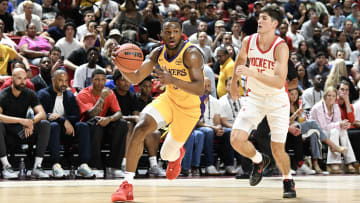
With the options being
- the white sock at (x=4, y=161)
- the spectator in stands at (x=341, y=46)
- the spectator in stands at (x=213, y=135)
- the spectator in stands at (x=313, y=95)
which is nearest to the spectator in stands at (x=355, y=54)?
the spectator in stands at (x=341, y=46)

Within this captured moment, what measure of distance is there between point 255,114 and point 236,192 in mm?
859

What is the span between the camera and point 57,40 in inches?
443

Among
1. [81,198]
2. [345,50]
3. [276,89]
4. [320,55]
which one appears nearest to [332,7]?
[345,50]

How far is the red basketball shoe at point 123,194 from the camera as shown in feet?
15.4

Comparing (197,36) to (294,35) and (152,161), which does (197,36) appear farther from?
(152,161)

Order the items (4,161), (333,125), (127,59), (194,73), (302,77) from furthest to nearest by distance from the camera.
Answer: (302,77) → (333,125) → (4,161) → (127,59) → (194,73)

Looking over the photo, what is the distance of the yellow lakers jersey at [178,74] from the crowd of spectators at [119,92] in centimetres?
74

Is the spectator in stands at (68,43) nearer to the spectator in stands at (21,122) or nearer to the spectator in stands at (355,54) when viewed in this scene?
the spectator in stands at (21,122)

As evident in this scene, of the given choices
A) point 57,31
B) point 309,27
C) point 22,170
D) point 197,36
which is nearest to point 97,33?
point 57,31

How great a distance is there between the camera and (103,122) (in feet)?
27.3

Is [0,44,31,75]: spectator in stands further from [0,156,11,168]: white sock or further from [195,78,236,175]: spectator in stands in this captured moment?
[195,78,236,175]: spectator in stands

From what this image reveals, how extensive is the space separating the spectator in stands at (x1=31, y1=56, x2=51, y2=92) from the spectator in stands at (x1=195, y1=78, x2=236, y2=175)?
2.59 meters

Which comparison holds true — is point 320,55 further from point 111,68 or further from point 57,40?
point 57,40

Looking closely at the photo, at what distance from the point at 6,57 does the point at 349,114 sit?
605 centimetres
